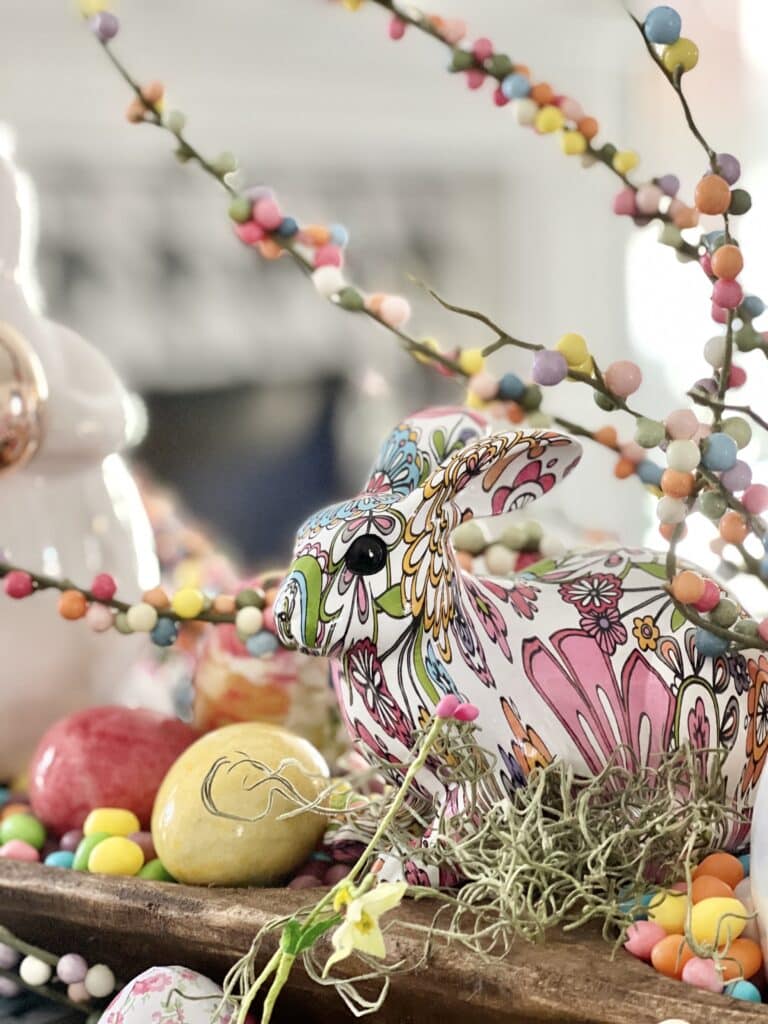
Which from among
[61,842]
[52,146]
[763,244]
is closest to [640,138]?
[763,244]

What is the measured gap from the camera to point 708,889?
0.39 meters

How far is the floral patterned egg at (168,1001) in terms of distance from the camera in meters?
0.39

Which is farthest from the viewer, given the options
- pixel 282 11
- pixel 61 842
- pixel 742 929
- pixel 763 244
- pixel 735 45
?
pixel 282 11

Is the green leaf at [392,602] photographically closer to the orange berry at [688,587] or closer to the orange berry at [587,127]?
the orange berry at [688,587]

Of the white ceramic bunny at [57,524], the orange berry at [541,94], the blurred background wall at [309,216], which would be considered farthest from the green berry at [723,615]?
the blurred background wall at [309,216]

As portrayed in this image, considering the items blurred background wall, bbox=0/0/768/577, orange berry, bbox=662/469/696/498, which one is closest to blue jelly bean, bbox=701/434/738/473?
orange berry, bbox=662/469/696/498

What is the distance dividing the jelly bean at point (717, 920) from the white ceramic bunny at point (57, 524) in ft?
1.11

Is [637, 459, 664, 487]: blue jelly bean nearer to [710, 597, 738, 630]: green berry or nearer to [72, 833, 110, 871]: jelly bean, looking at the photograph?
[710, 597, 738, 630]: green berry

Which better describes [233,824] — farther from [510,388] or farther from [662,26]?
[662,26]

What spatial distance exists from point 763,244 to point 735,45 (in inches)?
20.9

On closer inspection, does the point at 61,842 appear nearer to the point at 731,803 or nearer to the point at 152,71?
the point at 731,803

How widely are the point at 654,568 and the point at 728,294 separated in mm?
110

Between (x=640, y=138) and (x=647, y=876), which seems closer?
(x=647, y=876)

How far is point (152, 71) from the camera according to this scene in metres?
2.69
